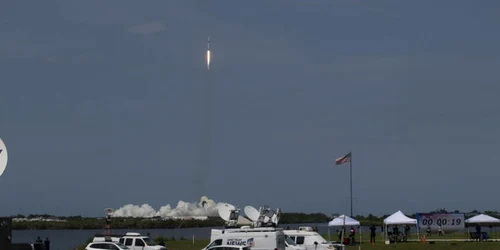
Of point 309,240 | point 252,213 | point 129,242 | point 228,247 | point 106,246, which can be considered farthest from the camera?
point 252,213

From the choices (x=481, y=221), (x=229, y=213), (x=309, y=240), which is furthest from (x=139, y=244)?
(x=481, y=221)

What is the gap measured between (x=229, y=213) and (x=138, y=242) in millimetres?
5145

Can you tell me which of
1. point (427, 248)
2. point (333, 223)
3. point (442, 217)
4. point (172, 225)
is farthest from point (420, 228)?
point (172, 225)

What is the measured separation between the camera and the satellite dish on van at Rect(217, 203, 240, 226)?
149 ft

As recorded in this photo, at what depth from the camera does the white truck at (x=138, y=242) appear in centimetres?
4556

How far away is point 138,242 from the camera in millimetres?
46062

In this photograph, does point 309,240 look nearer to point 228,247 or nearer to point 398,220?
point 228,247

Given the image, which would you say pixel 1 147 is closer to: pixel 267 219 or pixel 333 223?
pixel 267 219

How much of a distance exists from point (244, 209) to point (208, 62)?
14.9 metres

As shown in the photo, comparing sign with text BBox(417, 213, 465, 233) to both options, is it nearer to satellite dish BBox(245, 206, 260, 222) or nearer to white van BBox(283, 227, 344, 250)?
satellite dish BBox(245, 206, 260, 222)

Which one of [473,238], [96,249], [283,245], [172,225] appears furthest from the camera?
[172,225]

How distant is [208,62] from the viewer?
5775cm

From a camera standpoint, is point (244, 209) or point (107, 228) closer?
point (244, 209)

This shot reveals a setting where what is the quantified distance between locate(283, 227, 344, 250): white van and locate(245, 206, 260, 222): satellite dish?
150 inches
